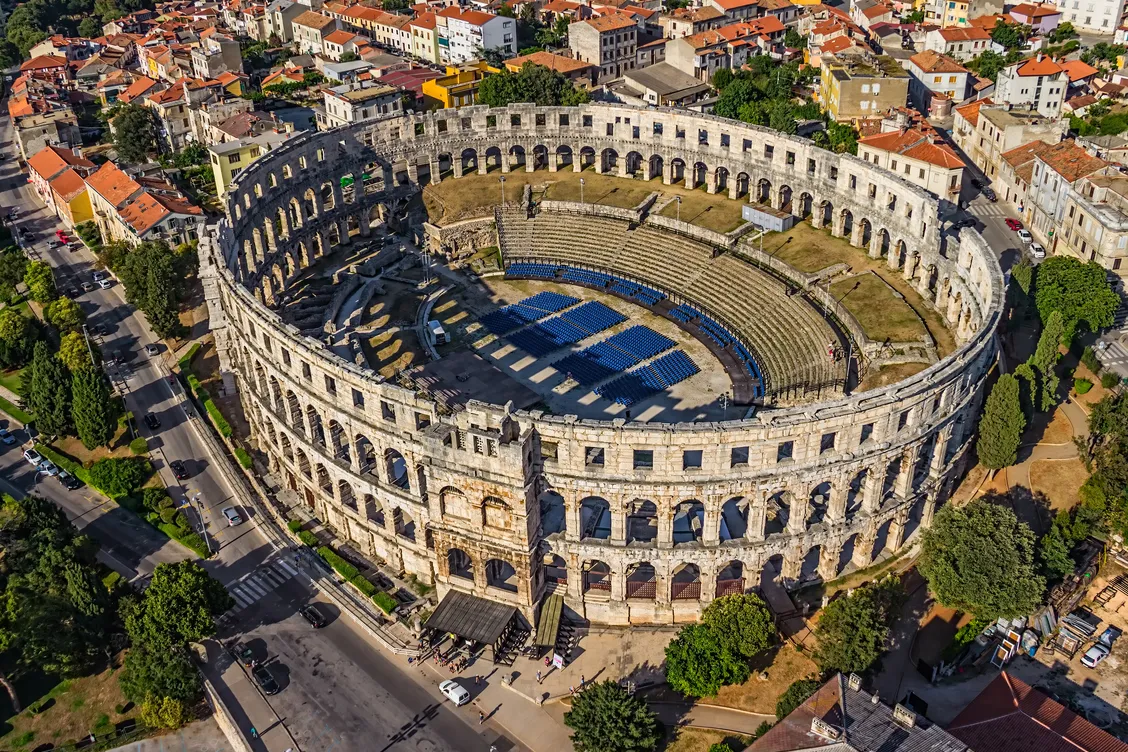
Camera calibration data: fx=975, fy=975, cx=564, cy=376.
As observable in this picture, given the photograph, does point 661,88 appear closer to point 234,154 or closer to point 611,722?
point 234,154

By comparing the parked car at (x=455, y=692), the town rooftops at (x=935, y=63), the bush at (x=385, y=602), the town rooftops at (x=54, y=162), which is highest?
the town rooftops at (x=935, y=63)

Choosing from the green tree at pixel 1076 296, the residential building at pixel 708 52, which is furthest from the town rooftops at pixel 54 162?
the green tree at pixel 1076 296

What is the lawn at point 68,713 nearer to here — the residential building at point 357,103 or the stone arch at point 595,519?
the stone arch at point 595,519

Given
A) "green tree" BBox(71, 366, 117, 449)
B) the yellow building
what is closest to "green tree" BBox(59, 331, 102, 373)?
"green tree" BBox(71, 366, 117, 449)

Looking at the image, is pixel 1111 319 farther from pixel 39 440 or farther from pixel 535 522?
pixel 39 440

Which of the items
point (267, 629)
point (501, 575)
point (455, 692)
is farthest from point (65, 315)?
point (455, 692)
